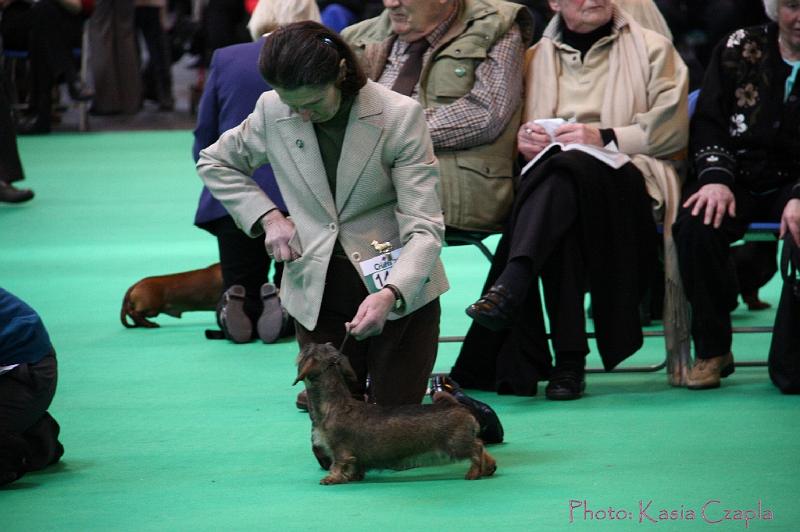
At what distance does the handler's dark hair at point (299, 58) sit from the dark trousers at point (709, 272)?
5.62 ft

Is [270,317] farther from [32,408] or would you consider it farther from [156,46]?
[156,46]

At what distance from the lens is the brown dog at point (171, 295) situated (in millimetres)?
5840

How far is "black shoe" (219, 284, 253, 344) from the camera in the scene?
5.58 m

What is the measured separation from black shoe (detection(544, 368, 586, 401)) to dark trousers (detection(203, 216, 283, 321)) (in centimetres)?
153

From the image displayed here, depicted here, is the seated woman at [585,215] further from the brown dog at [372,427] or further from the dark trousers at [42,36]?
the dark trousers at [42,36]

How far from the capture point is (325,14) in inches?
452

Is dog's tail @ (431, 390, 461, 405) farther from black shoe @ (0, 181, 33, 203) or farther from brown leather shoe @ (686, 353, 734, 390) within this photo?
black shoe @ (0, 181, 33, 203)

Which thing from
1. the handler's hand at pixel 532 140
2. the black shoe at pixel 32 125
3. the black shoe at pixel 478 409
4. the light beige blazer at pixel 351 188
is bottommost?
the black shoe at pixel 32 125

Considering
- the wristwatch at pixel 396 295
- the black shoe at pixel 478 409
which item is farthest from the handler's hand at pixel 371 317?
the black shoe at pixel 478 409

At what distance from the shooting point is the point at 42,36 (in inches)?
475

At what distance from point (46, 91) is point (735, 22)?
234 inches

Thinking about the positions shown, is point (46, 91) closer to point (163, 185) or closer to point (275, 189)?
point (163, 185)

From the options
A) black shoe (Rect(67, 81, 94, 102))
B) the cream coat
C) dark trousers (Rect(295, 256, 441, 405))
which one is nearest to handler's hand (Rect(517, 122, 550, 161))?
the cream coat

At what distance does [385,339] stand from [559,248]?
42.0 inches
